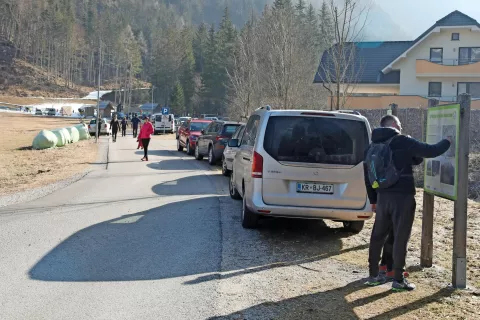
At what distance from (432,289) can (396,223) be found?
853mm

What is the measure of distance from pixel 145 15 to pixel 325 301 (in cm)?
19709

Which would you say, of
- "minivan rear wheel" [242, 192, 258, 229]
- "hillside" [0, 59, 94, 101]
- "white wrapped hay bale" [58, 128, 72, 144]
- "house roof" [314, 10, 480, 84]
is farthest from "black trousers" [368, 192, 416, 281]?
"hillside" [0, 59, 94, 101]

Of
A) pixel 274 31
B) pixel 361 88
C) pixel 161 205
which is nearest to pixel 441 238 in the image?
pixel 161 205

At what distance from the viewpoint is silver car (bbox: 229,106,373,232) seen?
7.77m

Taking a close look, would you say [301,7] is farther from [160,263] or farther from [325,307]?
[325,307]

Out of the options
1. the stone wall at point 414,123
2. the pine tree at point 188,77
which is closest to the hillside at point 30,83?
the pine tree at point 188,77

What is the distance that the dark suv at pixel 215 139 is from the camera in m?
20.2

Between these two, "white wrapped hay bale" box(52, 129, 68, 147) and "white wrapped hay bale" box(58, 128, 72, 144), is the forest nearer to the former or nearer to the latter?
"white wrapped hay bale" box(58, 128, 72, 144)

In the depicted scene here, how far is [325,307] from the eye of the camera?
5.21 metres

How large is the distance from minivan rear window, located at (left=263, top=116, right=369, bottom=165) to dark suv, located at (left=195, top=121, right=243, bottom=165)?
1152 centimetres

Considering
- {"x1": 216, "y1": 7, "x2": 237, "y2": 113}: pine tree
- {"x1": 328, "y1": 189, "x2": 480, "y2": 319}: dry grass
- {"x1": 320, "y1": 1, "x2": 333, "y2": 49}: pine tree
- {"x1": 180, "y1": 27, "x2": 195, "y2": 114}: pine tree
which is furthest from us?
{"x1": 180, "y1": 27, "x2": 195, "y2": 114}: pine tree

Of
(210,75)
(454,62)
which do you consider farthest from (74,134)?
(210,75)

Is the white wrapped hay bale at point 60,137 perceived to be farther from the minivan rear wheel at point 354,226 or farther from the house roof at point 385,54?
the minivan rear wheel at point 354,226

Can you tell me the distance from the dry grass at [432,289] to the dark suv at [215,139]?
37.7 ft
